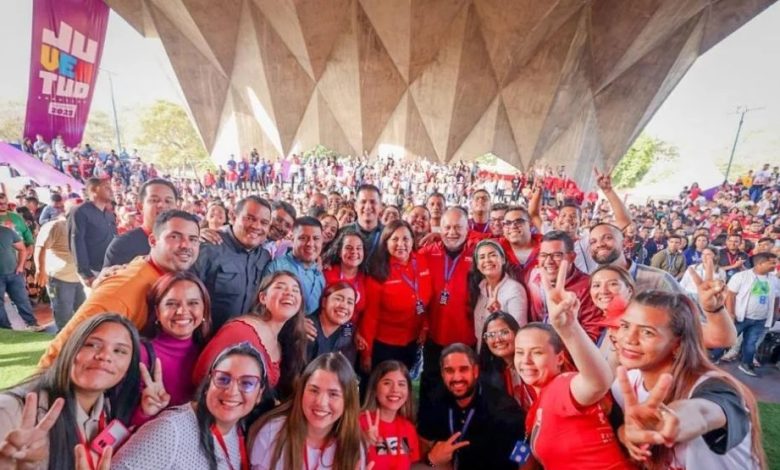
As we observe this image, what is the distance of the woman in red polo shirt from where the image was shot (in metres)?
3.41

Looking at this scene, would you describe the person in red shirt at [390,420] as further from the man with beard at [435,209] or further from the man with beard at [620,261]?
the man with beard at [435,209]

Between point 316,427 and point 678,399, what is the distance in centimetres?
166

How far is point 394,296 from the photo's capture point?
339cm

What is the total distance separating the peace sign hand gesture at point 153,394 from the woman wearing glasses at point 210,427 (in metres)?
0.09

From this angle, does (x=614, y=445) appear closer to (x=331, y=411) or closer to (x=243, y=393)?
(x=331, y=411)

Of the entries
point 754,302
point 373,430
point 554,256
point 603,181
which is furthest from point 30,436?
point 754,302

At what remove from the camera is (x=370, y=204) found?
4.30 metres

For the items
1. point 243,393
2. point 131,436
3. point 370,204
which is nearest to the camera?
point 131,436

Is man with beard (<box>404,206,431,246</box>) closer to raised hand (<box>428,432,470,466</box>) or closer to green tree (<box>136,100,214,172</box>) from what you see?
raised hand (<box>428,432,470,466</box>)

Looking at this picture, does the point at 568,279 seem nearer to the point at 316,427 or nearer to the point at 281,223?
the point at 316,427

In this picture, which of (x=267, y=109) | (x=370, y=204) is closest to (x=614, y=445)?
(x=370, y=204)

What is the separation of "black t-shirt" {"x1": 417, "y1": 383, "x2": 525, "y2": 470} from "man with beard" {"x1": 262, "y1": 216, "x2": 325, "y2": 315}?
1275 mm

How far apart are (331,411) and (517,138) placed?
22.0m

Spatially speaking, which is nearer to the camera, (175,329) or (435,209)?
(175,329)
